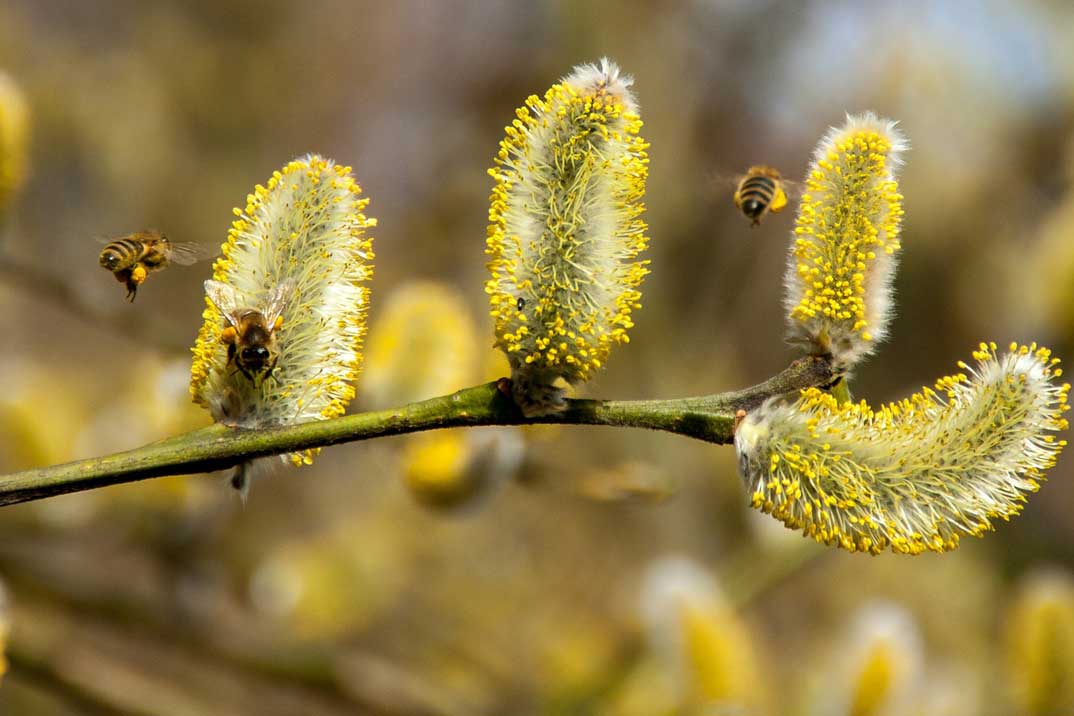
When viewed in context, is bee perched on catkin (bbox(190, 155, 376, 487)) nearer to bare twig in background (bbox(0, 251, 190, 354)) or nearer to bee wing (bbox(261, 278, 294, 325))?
bee wing (bbox(261, 278, 294, 325))

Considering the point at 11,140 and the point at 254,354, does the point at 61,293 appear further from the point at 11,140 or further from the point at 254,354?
the point at 254,354

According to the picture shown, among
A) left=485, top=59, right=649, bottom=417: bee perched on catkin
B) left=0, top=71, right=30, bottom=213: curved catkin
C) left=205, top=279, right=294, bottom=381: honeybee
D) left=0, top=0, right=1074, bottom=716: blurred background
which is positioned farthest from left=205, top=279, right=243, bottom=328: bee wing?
left=0, top=71, right=30, bottom=213: curved catkin

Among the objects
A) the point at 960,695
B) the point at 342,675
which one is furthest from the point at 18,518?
the point at 960,695

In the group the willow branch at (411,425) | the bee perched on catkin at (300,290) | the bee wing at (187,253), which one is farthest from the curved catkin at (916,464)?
the bee wing at (187,253)

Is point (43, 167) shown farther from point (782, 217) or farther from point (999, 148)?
point (999, 148)

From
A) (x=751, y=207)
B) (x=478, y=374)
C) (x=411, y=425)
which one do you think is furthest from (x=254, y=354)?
(x=478, y=374)
